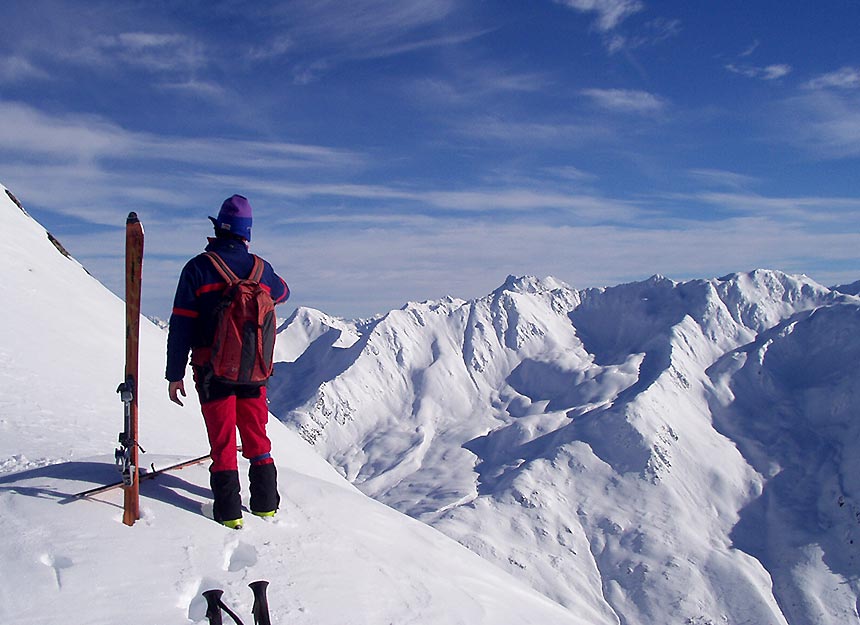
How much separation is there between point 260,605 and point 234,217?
3952mm

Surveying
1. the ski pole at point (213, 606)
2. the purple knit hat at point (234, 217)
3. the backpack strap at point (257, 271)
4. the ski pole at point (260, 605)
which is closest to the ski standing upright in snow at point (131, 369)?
the purple knit hat at point (234, 217)

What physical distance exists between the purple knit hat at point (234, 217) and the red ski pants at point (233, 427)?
1.76 metres

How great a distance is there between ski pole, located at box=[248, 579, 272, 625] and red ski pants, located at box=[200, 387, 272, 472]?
1663 mm

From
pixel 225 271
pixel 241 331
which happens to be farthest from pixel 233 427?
pixel 225 271

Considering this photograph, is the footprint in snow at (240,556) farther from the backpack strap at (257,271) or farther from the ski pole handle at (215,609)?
the backpack strap at (257,271)

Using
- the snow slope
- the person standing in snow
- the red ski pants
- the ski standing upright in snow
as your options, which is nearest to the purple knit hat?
the person standing in snow

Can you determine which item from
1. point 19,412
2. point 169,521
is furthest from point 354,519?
point 19,412

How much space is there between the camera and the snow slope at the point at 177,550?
5461mm

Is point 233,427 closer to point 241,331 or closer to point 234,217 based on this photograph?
point 241,331

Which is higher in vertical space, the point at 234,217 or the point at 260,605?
the point at 234,217

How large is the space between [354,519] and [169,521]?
7.83 feet

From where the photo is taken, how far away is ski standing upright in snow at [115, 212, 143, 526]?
21.0 feet

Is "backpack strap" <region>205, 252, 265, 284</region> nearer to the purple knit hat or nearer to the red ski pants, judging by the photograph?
the purple knit hat

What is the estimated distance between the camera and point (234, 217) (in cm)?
720
